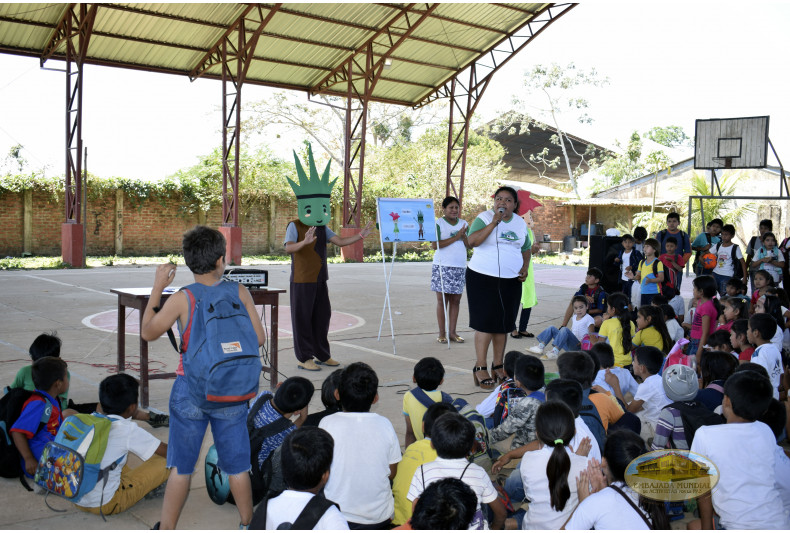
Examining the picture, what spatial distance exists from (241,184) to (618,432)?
23.5 metres

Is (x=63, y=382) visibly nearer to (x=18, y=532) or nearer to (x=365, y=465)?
(x=18, y=532)

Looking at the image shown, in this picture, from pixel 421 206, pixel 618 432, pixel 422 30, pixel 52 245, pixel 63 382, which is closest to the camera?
pixel 618 432

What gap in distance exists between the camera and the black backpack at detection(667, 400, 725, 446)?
142 inches

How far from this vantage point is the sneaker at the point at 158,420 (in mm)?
4590

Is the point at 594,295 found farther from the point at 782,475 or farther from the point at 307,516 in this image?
the point at 307,516

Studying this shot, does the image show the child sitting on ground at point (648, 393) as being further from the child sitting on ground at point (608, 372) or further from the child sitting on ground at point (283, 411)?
the child sitting on ground at point (283, 411)

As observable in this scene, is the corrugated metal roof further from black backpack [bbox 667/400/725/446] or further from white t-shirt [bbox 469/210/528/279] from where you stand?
black backpack [bbox 667/400/725/446]

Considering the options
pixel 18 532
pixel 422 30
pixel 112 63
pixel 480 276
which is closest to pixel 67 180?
pixel 112 63

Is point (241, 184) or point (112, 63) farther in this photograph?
point (241, 184)

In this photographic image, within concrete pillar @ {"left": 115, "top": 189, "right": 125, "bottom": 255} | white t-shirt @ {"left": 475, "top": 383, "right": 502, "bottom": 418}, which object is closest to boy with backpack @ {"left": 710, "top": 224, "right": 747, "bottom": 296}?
white t-shirt @ {"left": 475, "top": 383, "right": 502, "bottom": 418}

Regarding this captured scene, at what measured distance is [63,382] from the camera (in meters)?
3.76

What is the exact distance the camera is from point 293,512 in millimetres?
2387

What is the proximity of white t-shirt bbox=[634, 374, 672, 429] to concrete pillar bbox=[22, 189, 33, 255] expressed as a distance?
2094 cm

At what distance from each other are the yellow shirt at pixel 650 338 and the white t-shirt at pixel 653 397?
1385mm
